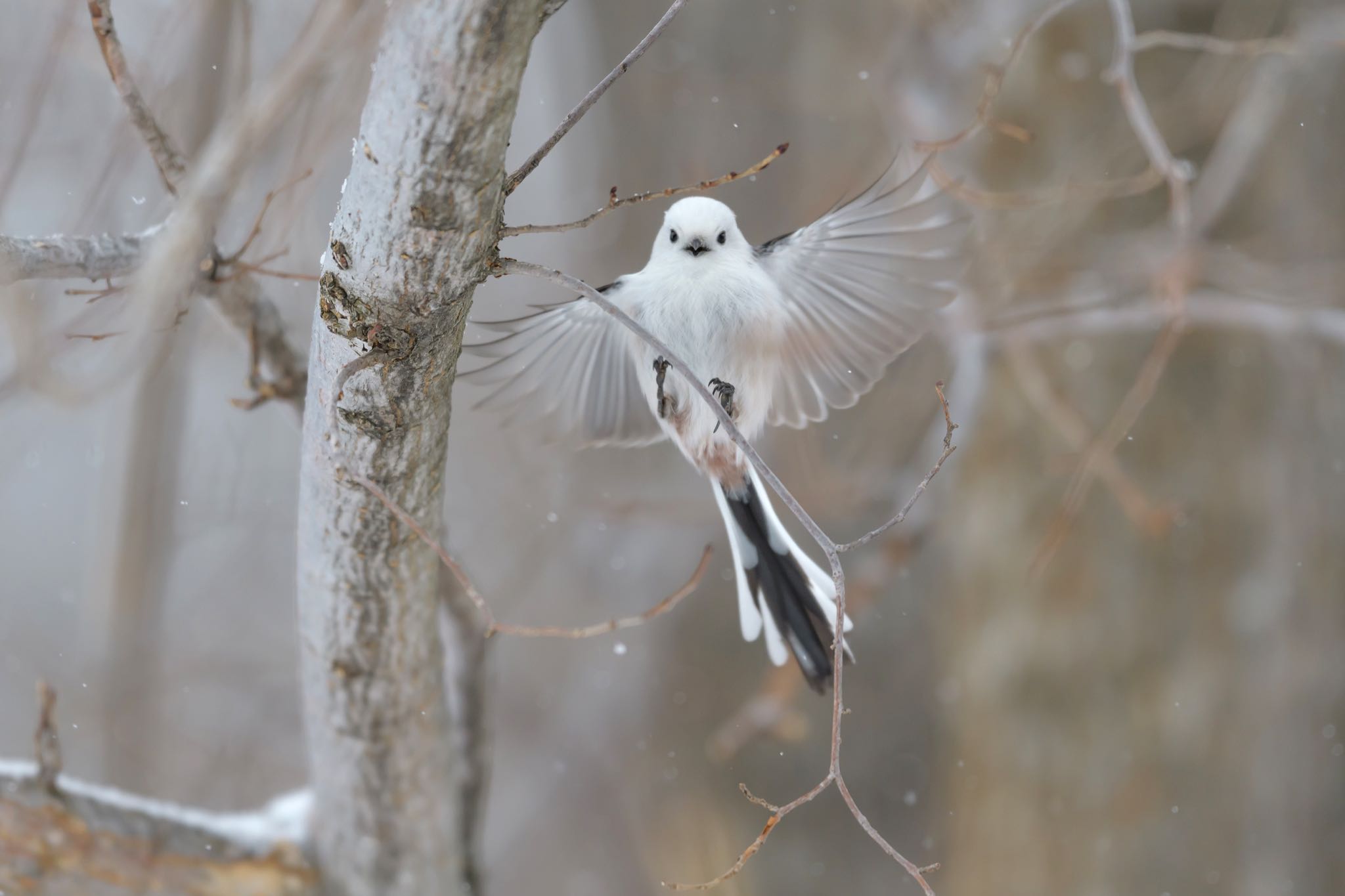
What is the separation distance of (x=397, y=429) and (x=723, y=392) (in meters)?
0.39

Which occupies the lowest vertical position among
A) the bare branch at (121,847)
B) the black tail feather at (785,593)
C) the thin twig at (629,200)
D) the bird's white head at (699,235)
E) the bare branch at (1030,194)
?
the bare branch at (121,847)

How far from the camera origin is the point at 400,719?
1.17 meters

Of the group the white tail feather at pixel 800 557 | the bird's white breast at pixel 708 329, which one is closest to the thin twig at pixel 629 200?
the bird's white breast at pixel 708 329

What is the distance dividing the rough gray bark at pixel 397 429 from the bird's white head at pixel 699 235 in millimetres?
364

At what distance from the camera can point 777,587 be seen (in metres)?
1.24

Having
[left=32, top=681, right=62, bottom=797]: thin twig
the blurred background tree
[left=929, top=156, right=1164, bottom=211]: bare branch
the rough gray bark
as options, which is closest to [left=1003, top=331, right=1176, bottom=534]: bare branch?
the blurred background tree

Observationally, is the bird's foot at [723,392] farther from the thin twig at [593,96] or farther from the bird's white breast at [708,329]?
the thin twig at [593,96]

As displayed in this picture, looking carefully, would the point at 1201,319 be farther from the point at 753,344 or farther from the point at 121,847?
the point at 121,847

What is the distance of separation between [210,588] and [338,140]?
229 centimetres

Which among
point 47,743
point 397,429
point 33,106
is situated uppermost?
point 33,106

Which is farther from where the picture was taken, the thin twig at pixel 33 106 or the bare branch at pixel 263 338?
the thin twig at pixel 33 106

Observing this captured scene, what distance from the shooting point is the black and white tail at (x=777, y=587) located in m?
1.19

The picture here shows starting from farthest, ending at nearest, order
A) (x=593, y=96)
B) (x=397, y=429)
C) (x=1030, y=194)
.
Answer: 1. (x=1030, y=194)
2. (x=397, y=429)
3. (x=593, y=96)

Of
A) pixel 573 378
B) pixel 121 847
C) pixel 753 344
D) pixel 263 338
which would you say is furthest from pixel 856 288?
pixel 121 847
